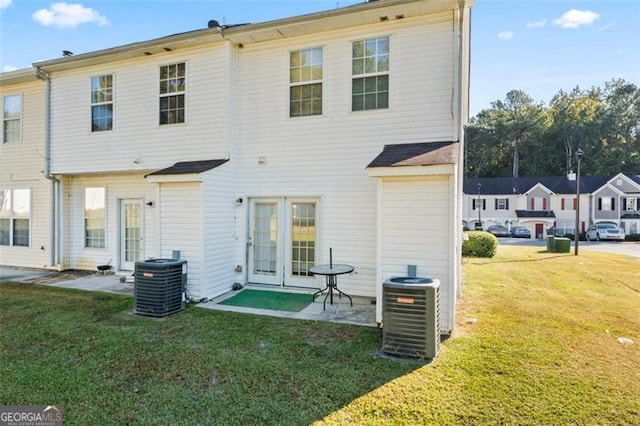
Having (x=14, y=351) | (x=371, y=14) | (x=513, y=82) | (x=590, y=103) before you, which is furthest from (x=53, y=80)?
(x=590, y=103)

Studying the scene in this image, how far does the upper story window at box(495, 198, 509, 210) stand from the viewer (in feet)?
126

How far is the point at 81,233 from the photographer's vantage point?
9.73 metres

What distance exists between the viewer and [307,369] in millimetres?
3957

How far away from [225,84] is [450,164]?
520 centimetres

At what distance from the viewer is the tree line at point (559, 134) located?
43500mm

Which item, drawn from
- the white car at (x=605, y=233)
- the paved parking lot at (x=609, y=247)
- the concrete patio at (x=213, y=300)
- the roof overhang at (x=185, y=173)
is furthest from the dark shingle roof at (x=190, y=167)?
the white car at (x=605, y=233)

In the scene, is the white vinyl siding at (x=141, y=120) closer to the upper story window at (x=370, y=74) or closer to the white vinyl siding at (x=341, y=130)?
the white vinyl siding at (x=341, y=130)

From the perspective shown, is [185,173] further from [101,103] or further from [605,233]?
[605,233]

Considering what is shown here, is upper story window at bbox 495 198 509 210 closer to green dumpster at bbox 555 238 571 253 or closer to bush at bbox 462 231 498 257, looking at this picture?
green dumpster at bbox 555 238 571 253

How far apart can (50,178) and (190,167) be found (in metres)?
5.29

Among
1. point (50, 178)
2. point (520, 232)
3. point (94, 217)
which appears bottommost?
point (520, 232)

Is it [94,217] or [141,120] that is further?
[94,217]

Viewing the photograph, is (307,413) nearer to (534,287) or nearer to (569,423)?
(569,423)

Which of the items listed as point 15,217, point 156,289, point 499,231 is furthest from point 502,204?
point 15,217
